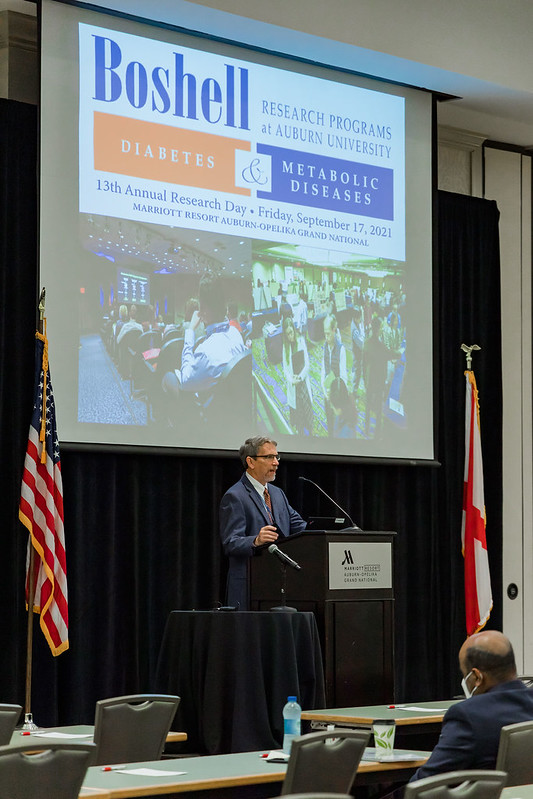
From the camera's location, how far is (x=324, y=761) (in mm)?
3598

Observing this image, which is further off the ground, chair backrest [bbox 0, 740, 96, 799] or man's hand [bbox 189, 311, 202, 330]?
man's hand [bbox 189, 311, 202, 330]

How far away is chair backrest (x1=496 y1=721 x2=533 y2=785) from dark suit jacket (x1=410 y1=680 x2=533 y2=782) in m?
0.05

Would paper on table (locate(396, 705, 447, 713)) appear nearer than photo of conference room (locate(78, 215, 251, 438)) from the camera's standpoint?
Yes

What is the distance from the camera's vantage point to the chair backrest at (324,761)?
350 centimetres

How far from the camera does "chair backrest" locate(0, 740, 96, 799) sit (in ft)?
10.6

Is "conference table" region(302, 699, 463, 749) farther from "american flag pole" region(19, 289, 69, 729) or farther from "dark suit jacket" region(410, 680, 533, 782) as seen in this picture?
"american flag pole" region(19, 289, 69, 729)

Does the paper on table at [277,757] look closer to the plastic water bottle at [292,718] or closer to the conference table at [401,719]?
the plastic water bottle at [292,718]

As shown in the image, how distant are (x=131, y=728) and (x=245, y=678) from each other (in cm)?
135

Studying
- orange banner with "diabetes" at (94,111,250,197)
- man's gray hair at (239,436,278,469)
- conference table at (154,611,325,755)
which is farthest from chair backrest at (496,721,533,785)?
orange banner with "diabetes" at (94,111,250,197)

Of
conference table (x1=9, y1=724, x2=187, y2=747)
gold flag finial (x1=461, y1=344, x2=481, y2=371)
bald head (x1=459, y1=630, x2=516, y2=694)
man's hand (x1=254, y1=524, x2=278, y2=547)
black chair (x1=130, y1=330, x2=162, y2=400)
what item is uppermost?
gold flag finial (x1=461, y1=344, x2=481, y2=371)

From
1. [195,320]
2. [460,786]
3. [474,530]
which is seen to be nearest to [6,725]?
[460,786]

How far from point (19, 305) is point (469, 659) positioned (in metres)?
4.16

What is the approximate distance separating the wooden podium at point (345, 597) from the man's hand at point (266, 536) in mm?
150

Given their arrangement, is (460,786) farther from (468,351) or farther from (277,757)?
(468,351)
